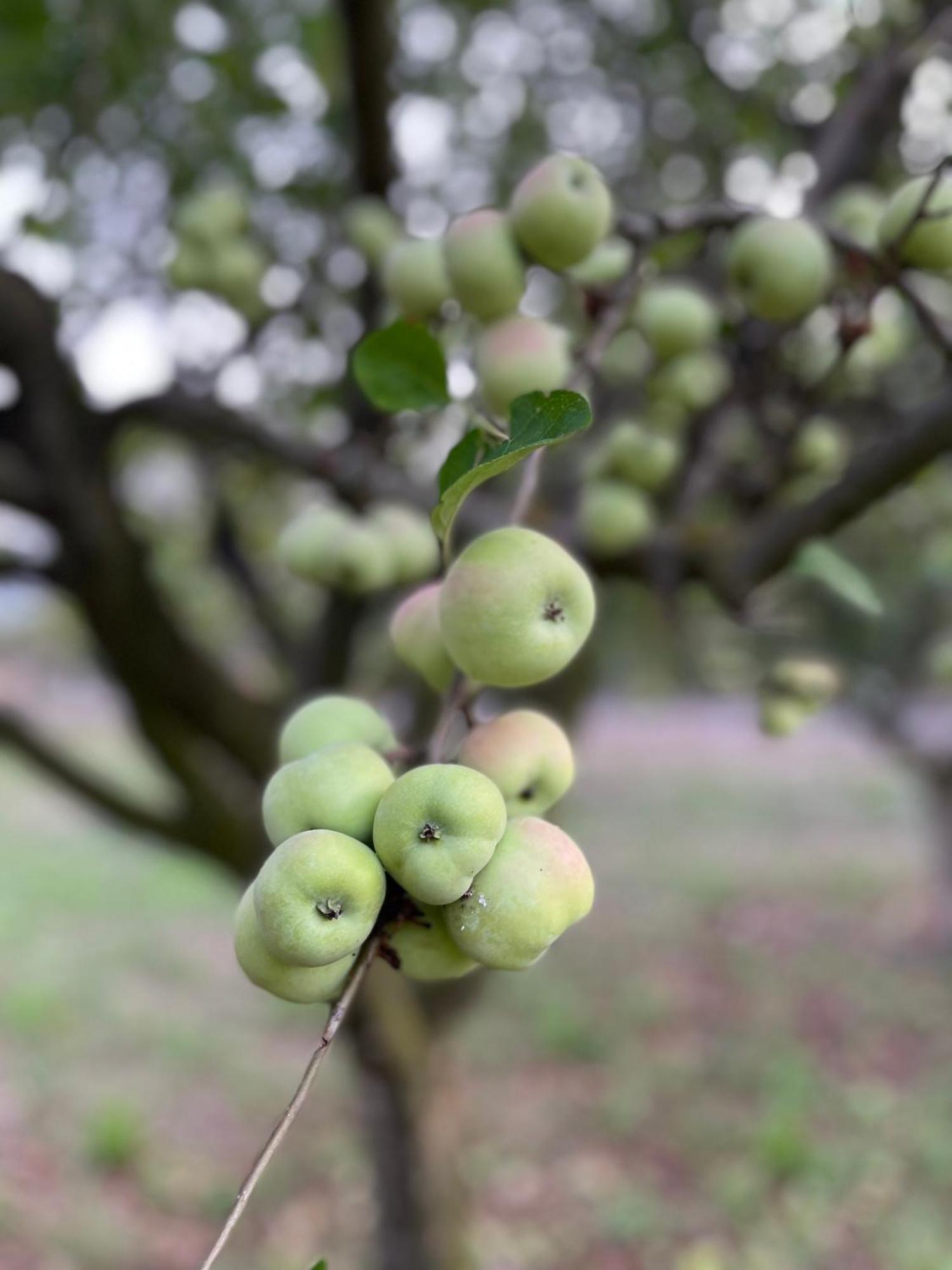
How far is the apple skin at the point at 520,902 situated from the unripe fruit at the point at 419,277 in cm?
85

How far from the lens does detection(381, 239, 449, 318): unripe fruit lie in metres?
1.34

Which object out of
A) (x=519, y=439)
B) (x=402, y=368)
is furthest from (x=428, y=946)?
(x=402, y=368)

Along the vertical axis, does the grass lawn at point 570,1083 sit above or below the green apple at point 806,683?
below

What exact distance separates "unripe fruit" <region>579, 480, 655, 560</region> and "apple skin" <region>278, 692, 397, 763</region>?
911 millimetres

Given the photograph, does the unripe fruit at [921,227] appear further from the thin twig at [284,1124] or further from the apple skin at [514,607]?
the thin twig at [284,1124]

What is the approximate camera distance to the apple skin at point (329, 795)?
28.6 inches

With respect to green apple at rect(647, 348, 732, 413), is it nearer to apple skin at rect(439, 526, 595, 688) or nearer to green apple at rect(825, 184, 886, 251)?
green apple at rect(825, 184, 886, 251)

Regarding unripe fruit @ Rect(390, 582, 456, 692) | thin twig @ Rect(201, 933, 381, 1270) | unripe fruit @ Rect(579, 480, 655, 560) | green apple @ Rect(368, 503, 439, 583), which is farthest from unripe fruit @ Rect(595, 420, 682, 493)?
thin twig @ Rect(201, 933, 381, 1270)

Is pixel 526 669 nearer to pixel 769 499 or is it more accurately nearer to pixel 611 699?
pixel 769 499

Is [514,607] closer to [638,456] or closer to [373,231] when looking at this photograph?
[638,456]

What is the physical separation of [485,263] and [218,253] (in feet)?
4.25

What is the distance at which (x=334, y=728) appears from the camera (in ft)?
2.71

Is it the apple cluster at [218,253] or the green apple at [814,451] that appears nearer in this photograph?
the green apple at [814,451]

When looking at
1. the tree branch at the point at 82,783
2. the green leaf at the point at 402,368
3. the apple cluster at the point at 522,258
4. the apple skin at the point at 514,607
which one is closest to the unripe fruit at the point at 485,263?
the apple cluster at the point at 522,258
